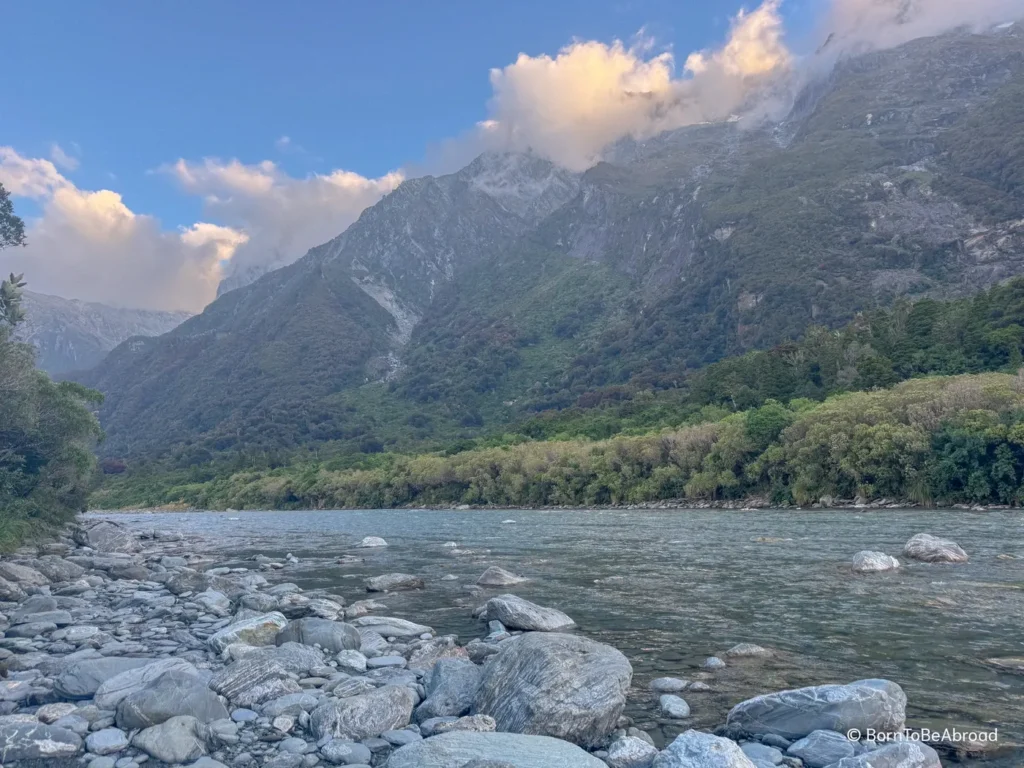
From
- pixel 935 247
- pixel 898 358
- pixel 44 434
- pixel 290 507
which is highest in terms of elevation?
pixel 935 247

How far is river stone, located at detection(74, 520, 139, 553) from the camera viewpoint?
40188mm

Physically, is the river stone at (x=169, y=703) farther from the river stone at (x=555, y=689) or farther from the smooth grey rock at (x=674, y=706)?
the smooth grey rock at (x=674, y=706)

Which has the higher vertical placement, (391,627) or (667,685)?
(667,685)

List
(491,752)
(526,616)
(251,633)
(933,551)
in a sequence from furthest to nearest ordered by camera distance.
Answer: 1. (933,551)
2. (526,616)
3. (251,633)
4. (491,752)

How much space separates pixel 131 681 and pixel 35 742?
2.11 m

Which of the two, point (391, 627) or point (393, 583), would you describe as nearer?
point (391, 627)

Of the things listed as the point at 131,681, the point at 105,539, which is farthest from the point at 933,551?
the point at 105,539

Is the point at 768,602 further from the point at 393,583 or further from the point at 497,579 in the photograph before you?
the point at 393,583

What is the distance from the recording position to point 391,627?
15.1 metres

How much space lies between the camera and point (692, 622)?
49.1 feet

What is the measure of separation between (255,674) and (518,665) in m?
4.33

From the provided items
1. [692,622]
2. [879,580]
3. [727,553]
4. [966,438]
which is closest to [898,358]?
[966,438]

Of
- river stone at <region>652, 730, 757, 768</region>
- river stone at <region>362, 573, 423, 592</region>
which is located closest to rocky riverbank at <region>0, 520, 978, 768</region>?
river stone at <region>652, 730, 757, 768</region>

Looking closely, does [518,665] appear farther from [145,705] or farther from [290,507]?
[290,507]
